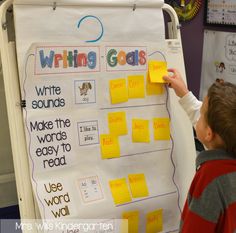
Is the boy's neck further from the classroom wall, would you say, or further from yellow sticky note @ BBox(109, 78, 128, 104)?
the classroom wall

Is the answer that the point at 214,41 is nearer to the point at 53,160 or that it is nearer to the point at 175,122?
the point at 175,122

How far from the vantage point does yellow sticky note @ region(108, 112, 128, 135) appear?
1291 millimetres

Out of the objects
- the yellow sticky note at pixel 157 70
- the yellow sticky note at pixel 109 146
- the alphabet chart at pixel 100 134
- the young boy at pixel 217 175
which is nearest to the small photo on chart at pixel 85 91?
the alphabet chart at pixel 100 134

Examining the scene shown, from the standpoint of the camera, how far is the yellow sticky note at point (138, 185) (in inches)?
52.3

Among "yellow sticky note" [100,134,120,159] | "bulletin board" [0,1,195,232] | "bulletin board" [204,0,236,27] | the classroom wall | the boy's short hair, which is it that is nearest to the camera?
Result: the boy's short hair

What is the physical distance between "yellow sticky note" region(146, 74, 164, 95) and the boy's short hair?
0.36m

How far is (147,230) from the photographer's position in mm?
1371

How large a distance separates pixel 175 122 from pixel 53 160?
544 mm

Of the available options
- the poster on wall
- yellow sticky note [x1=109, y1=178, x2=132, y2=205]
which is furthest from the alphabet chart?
the poster on wall

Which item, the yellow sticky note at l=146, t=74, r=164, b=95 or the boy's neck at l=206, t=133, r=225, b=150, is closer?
the boy's neck at l=206, t=133, r=225, b=150

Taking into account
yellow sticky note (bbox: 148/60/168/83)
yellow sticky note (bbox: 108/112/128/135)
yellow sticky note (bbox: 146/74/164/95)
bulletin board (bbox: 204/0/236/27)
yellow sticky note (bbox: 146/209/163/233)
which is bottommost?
yellow sticky note (bbox: 146/209/163/233)

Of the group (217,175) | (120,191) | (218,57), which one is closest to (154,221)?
(120,191)

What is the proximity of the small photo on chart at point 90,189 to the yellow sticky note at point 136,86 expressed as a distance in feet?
1.11

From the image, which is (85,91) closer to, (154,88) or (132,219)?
(154,88)
